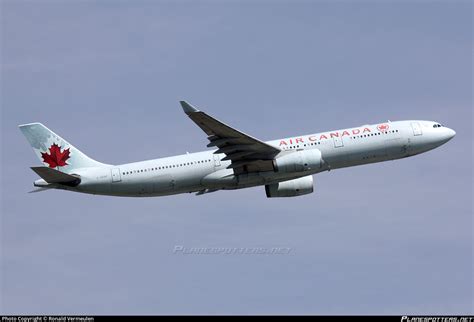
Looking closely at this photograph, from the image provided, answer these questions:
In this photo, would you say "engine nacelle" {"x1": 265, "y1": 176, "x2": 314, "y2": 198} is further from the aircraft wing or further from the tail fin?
the tail fin

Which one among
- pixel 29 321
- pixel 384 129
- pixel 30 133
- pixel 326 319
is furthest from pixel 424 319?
pixel 30 133

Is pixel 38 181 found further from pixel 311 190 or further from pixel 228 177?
pixel 311 190

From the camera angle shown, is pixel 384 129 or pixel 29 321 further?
pixel 384 129

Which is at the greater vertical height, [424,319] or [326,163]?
[326,163]

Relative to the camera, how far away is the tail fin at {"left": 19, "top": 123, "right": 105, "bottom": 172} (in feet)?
223

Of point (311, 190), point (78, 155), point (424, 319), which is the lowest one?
point (424, 319)

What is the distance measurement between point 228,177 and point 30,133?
16.9 meters

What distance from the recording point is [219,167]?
64875mm

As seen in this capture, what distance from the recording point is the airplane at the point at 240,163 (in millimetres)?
63719

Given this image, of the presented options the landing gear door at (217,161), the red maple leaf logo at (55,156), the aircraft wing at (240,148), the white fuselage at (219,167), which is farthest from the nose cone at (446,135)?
the red maple leaf logo at (55,156)

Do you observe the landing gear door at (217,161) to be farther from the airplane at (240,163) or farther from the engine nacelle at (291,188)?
the engine nacelle at (291,188)

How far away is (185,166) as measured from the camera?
6450cm

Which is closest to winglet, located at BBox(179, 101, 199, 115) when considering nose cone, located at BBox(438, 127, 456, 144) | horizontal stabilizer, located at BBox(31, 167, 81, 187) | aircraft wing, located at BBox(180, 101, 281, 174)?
aircraft wing, located at BBox(180, 101, 281, 174)

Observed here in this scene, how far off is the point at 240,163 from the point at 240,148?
46.5 inches
